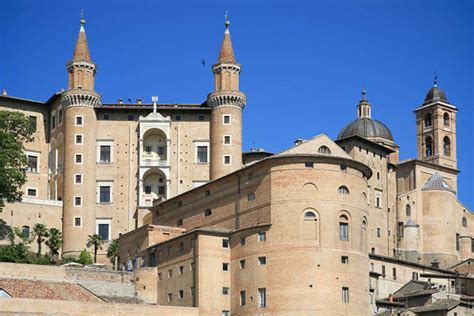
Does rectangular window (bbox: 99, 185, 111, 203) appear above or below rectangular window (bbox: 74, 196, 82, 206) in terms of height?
above

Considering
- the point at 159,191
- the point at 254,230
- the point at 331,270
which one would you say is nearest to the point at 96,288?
the point at 254,230

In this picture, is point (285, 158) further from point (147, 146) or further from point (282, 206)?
point (147, 146)

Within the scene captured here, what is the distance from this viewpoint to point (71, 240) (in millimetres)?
96500

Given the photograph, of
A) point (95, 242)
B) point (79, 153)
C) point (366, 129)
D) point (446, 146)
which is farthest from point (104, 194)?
point (446, 146)

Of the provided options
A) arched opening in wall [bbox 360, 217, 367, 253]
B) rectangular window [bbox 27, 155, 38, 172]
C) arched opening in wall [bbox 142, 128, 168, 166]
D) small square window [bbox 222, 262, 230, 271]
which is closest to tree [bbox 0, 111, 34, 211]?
rectangular window [bbox 27, 155, 38, 172]

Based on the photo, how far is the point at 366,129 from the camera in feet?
386

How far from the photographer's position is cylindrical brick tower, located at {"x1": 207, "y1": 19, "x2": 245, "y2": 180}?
99.4m

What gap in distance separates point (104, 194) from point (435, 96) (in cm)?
4170

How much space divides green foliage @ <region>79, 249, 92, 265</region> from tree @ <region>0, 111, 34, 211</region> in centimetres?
706

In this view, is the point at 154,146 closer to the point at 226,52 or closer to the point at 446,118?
the point at 226,52

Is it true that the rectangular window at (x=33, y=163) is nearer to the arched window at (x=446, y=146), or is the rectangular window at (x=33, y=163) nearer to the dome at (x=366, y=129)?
the dome at (x=366, y=129)

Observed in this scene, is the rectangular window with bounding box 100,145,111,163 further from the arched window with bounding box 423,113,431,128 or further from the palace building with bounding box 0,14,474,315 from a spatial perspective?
the arched window with bounding box 423,113,431,128

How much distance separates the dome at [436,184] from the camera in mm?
109188

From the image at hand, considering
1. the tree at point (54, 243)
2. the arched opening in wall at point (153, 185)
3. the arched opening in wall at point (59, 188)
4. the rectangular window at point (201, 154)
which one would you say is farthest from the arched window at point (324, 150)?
the arched opening in wall at point (59, 188)
